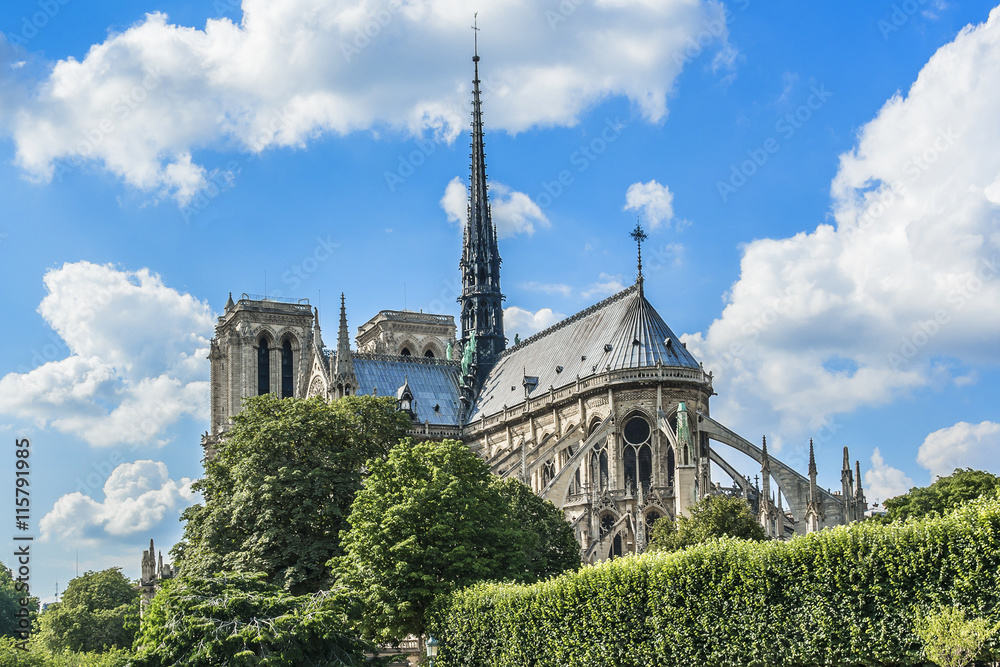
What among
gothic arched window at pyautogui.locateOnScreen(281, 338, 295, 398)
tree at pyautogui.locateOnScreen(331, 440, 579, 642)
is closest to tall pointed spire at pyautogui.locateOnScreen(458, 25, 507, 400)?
gothic arched window at pyautogui.locateOnScreen(281, 338, 295, 398)

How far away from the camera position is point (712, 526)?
1907 inches

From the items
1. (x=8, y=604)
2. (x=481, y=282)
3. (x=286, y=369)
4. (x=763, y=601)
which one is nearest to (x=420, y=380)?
(x=481, y=282)

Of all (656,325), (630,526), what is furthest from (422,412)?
(630,526)

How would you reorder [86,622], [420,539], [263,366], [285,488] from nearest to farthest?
1. [420,539]
2. [285,488]
3. [86,622]
4. [263,366]

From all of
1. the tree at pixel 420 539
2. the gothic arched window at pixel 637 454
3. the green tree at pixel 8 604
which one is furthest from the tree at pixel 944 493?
the green tree at pixel 8 604

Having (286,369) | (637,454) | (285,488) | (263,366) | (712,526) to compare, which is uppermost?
(263,366)

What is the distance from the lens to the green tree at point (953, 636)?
23562mm

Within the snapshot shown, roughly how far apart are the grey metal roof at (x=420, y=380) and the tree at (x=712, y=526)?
123ft

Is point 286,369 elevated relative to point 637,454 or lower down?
elevated

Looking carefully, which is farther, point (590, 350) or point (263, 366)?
point (263, 366)

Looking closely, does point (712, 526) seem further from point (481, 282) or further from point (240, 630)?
point (481, 282)

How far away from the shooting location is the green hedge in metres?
25.4

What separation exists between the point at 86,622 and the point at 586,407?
42.3 meters

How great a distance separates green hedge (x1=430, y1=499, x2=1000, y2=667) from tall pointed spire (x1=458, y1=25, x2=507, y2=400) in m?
58.4
